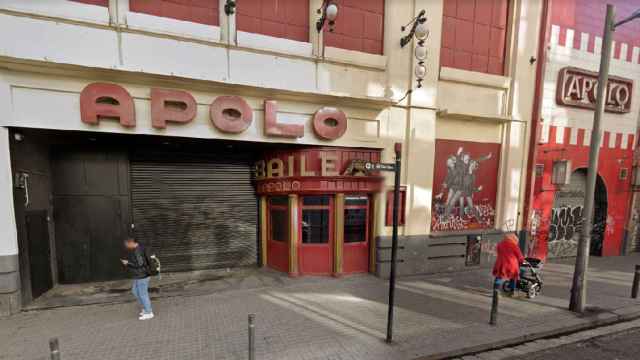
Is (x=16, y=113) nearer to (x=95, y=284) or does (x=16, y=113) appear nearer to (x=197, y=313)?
(x=95, y=284)

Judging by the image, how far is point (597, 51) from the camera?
9.80 meters

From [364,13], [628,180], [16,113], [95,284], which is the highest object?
[364,13]

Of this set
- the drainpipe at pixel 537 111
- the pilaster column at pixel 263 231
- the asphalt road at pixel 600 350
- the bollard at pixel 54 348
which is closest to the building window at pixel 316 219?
the pilaster column at pixel 263 231

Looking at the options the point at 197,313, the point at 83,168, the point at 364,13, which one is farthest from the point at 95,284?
the point at 364,13

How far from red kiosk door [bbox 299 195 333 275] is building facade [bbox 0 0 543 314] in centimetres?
4

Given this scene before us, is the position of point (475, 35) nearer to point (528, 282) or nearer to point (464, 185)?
point (464, 185)

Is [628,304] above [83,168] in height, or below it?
below

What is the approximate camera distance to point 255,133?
681 cm

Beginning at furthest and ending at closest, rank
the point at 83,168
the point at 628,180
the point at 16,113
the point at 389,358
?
the point at 628,180 → the point at 83,168 → the point at 16,113 → the point at 389,358

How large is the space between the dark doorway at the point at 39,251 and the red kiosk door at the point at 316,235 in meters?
5.80

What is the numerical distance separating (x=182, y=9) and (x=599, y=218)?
15498 mm

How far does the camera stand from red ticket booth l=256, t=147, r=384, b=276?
24.1 feet

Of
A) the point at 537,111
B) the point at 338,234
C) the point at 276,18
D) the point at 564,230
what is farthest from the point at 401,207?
the point at 564,230

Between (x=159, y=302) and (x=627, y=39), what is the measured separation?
1684 cm
